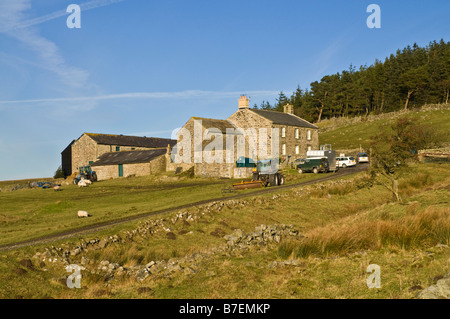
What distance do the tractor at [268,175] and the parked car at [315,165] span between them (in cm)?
838

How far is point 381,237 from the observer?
13094 mm

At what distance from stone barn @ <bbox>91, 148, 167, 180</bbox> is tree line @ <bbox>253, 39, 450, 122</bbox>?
228 feet

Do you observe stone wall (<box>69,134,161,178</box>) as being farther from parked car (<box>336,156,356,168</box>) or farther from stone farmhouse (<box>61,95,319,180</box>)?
parked car (<box>336,156,356,168</box>)

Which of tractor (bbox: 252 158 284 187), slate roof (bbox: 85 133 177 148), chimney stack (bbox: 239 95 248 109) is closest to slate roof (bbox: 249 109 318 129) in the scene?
chimney stack (bbox: 239 95 248 109)

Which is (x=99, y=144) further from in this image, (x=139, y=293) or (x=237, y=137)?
(x=139, y=293)

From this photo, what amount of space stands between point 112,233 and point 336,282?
12782mm

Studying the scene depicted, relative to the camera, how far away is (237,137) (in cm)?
5916

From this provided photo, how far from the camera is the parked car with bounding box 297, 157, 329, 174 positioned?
152ft

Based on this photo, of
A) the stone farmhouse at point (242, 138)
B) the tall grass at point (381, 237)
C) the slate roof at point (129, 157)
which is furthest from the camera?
the slate roof at point (129, 157)

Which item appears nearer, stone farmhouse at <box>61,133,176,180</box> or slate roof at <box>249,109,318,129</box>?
slate roof at <box>249,109,318,129</box>

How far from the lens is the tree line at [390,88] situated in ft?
328

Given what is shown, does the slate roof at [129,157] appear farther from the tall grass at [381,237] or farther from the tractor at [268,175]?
the tall grass at [381,237]

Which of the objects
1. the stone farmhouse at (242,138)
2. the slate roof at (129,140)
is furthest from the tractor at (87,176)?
the stone farmhouse at (242,138)
